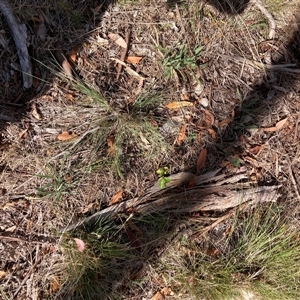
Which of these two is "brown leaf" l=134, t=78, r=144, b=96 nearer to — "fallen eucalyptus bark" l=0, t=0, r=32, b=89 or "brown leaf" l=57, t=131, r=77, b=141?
"brown leaf" l=57, t=131, r=77, b=141

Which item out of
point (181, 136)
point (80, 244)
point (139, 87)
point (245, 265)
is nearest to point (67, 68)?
point (139, 87)

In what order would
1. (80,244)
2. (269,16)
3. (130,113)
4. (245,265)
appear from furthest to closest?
(269,16) < (130,113) < (245,265) < (80,244)

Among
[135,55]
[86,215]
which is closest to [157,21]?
[135,55]

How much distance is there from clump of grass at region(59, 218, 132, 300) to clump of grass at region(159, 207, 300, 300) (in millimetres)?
284

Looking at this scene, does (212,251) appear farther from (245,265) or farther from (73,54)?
(73,54)

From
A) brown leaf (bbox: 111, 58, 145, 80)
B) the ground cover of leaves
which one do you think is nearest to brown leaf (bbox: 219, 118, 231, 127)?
the ground cover of leaves

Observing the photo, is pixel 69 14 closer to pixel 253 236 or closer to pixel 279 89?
pixel 279 89

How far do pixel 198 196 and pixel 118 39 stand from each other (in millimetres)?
1135

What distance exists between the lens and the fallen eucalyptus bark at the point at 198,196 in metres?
2.64

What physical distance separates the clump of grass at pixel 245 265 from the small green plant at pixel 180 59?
1016 millimetres

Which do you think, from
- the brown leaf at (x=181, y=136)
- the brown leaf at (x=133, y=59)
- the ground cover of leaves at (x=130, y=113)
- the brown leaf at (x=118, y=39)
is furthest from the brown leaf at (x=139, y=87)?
the brown leaf at (x=181, y=136)

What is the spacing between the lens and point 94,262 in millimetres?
2523

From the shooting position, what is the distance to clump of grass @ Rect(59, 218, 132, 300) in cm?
251

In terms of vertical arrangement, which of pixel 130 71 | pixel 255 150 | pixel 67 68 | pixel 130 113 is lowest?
pixel 255 150
